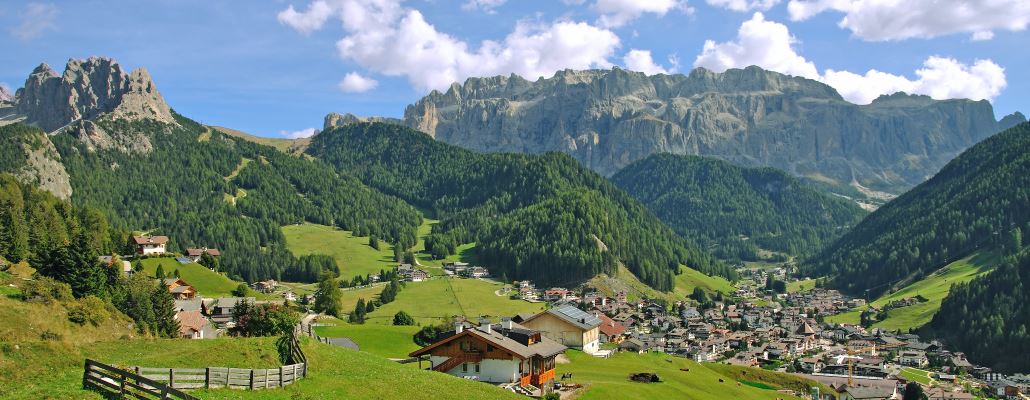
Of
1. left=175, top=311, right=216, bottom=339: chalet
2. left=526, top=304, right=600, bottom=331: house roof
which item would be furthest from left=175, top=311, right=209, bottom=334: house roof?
left=526, top=304, right=600, bottom=331: house roof

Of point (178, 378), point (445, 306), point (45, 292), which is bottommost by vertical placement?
point (445, 306)

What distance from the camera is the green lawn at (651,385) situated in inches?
2662

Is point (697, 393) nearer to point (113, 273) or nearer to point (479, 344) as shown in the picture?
point (479, 344)

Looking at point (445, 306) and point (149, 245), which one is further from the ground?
point (149, 245)

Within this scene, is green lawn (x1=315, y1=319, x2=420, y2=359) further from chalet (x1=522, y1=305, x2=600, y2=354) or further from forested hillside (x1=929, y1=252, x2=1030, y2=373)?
forested hillside (x1=929, y1=252, x2=1030, y2=373)

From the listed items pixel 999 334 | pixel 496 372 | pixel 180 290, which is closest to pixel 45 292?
pixel 496 372

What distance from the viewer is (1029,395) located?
14650 centimetres

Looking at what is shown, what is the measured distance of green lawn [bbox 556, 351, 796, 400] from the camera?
67.6 m

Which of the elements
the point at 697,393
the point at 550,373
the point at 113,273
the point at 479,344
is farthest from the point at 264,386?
the point at 113,273

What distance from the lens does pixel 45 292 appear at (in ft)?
193

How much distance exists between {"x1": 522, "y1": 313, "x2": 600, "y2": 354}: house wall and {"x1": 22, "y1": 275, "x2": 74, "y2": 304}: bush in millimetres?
50111

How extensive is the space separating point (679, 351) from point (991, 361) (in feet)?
256

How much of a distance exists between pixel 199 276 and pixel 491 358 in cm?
11009

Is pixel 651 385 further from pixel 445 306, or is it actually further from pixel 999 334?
pixel 999 334
